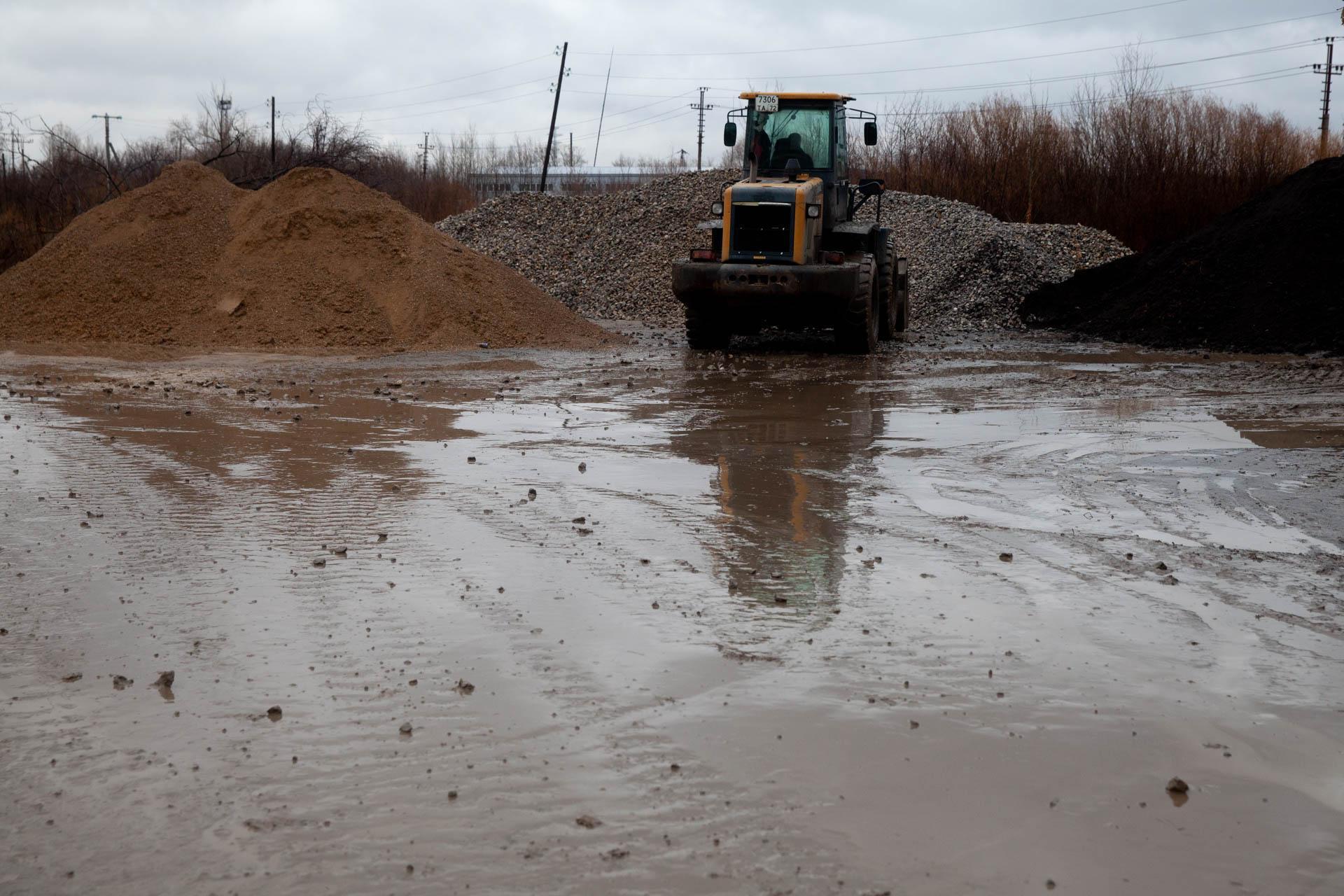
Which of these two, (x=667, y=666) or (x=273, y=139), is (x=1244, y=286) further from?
(x=273, y=139)

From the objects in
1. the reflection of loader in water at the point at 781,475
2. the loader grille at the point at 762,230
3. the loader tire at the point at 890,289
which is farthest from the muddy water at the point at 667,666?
the loader tire at the point at 890,289

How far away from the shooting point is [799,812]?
3188 millimetres

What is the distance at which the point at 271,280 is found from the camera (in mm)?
18312

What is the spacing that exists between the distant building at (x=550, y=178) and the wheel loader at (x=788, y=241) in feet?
150

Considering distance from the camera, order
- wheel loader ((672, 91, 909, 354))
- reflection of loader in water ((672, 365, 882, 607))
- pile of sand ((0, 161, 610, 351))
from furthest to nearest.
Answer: pile of sand ((0, 161, 610, 351))
wheel loader ((672, 91, 909, 354))
reflection of loader in water ((672, 365, 882, 607))

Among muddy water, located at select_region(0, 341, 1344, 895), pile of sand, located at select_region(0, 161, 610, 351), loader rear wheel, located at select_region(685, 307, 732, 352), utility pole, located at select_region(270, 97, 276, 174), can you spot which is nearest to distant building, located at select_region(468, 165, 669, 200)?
utility pole, located at select_region(270, 97, 276, 174)

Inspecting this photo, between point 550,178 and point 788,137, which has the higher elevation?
point 550,178

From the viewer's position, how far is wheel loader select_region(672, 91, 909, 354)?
623 inches

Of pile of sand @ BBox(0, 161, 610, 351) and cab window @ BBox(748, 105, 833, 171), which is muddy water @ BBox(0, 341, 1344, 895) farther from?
pile of sand @ BBox(0, 161, 610, 351)

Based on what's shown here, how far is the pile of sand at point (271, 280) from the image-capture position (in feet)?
57.6

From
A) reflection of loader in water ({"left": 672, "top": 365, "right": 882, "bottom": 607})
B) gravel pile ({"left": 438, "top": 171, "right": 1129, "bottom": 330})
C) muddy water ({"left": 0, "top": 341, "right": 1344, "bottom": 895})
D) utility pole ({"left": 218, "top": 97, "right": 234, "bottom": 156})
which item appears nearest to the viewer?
muddy water ({"left": 0, "top": 341, "right": 1344, "bottom": 895})

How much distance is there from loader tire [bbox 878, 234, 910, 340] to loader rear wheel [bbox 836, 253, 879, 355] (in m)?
0.90

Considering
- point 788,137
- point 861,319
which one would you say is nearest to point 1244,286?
point 861,319

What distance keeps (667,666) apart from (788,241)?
12.3 metres
